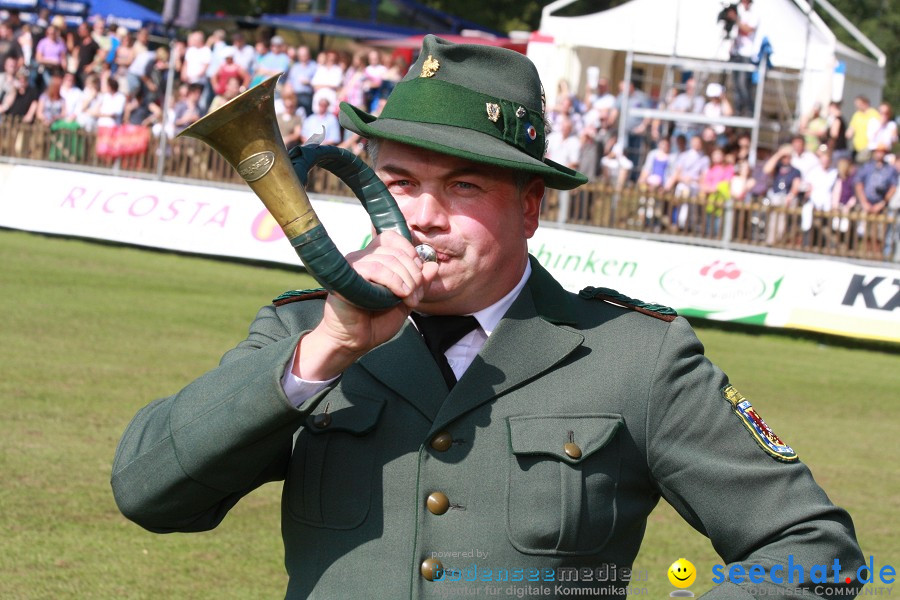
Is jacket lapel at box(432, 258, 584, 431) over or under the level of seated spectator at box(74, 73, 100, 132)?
under

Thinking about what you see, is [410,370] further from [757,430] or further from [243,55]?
[243,55]

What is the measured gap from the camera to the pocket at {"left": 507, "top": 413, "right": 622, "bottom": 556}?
2.84 metres

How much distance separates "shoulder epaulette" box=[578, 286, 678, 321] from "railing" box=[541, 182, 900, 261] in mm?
15373

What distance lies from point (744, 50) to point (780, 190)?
328cm

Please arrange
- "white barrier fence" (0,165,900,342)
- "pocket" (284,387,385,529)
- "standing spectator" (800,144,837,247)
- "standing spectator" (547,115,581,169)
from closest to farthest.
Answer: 1. "pocket" (284,387,385,529)
2. "white barrier fence" (0,165,900,342)
3. "standing spectator" (800,144,837,247)
4. "standing spectator" (547,115,581,169)

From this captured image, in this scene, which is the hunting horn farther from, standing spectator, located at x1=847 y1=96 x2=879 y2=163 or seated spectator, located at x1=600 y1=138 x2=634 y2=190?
standing spectator, located at x1=847 y1=96 x2=879 y2=163

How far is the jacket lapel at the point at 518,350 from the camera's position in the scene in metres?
2.95

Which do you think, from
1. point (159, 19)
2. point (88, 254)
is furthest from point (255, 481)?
point (159, 19)

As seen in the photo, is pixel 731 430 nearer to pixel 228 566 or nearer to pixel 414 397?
pixel 414 397

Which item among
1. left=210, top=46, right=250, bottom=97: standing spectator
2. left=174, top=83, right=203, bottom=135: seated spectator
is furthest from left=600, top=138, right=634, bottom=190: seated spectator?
left=174, top=83, right=203, bottom=135: seated spectator

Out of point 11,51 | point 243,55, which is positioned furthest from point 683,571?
point 11,51

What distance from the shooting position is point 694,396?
294cm

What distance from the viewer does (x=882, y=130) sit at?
20.5 m

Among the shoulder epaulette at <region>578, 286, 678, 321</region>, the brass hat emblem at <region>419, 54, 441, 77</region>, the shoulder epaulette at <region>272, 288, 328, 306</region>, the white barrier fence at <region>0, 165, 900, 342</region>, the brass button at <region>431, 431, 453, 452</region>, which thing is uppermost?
the brass hat emblem at <region>419, 54, 441, 77</region>
